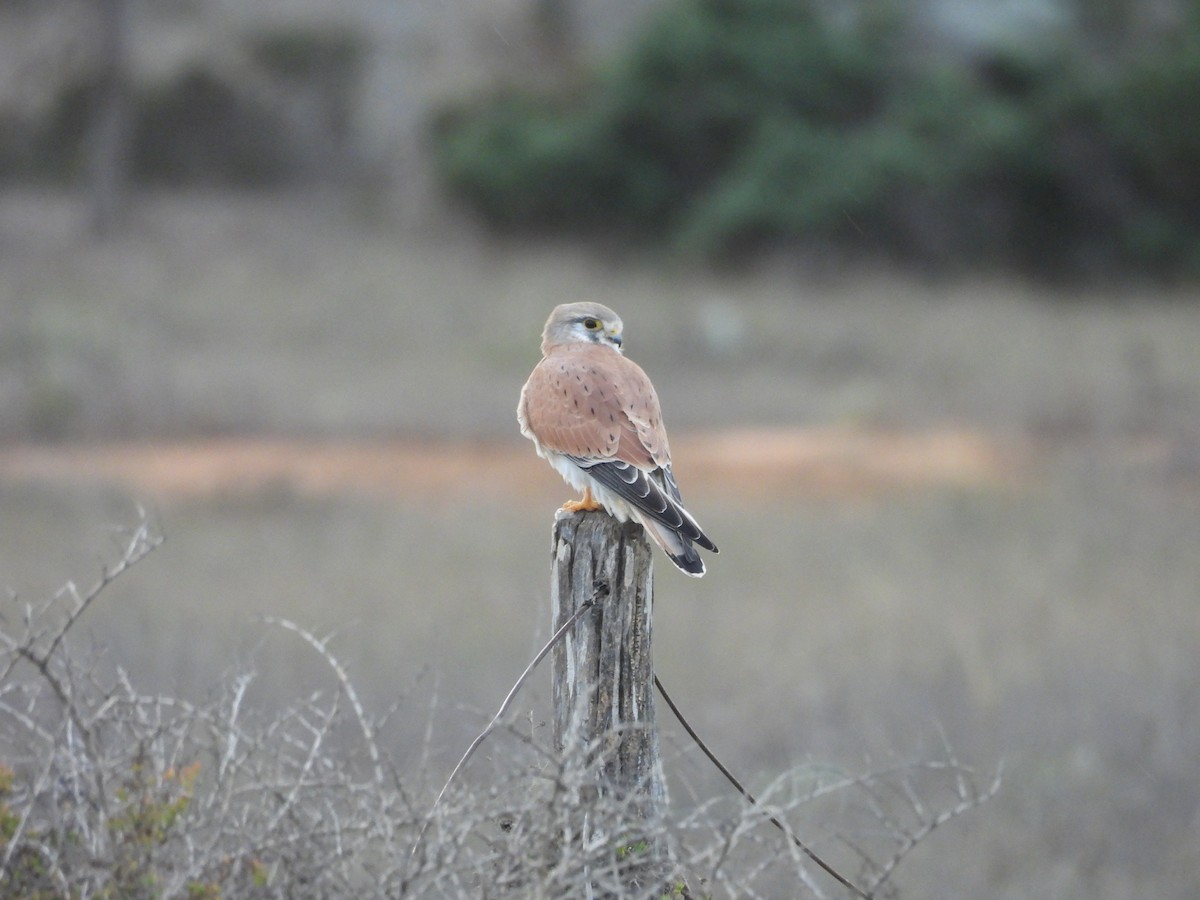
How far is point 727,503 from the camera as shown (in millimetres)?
11633

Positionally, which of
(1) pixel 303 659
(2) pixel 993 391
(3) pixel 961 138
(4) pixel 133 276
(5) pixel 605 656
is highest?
(3) pixel 961 138

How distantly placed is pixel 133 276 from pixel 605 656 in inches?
777

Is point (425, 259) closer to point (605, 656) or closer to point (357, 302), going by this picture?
point (357, 302)

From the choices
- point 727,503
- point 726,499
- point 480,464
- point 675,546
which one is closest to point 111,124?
point 480,464

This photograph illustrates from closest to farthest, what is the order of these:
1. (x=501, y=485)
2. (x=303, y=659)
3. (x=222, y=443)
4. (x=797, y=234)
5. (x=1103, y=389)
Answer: (x=303, y=659) < (x=501, y=485) < (x=222, y=443) < (x=1103, y=389) < (x=797, y=234)

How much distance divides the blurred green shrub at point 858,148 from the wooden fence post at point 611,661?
65.3 feet

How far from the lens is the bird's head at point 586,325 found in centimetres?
414

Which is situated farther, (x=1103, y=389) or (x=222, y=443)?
(x=1103, y=389)

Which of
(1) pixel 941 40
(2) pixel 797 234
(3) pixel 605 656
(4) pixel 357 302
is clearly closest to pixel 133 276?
(4) pixel 357 302

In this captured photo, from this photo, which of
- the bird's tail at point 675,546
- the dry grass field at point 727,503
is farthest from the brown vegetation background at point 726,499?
the bird's tail at point 675,546

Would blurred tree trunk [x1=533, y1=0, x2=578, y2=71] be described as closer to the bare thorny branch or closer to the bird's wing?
the bird's wing

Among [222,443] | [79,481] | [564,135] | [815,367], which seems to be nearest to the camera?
[79,481]

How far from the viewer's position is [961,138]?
75.8 ft

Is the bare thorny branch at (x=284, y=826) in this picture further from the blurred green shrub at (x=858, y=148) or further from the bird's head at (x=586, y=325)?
the blurred green shrub at (x=858, y=148)
